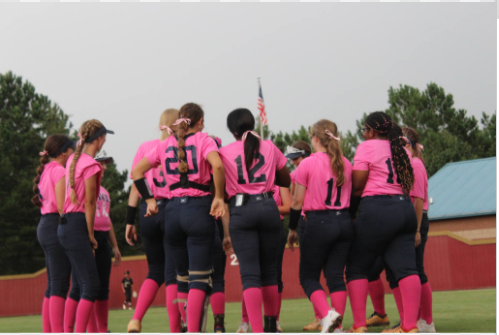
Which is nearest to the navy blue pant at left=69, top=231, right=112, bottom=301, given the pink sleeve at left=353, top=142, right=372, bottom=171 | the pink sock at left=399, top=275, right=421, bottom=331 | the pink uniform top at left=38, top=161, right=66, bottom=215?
the pink uniform top at left=38, top=161, right=66, bottom=215

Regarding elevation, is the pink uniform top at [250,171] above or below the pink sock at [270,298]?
above

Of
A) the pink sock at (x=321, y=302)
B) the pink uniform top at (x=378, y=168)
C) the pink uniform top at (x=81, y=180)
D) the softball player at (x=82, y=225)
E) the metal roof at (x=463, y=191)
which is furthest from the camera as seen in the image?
the metal roof at (x=463, y=191)

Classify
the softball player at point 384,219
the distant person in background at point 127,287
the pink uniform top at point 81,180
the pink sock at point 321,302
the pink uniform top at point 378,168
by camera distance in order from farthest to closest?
the distant person in background at point 127,287
the pink uniform top at point 81,180
the pink uniform top at point 378,168
the softball player at point 384,219
the pink sock at point 321,302

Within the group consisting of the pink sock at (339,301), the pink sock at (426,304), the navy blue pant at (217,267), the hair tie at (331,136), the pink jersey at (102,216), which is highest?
the hair tie at (331,136)

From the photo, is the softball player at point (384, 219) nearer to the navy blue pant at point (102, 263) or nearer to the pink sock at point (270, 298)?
the pink sock at point (270, 298)

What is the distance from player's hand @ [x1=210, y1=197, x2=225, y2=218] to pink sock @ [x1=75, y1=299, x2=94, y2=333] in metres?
1.56

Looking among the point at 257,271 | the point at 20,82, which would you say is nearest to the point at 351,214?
the point at 257,271

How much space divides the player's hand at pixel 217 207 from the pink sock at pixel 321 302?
3.92 feet

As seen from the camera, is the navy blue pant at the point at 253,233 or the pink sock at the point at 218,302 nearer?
the navy blue pant at the point at 253,233

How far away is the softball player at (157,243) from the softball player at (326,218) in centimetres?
130

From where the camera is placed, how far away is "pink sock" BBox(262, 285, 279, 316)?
5812 millimetres

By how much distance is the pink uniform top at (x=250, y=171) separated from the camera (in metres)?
5.65

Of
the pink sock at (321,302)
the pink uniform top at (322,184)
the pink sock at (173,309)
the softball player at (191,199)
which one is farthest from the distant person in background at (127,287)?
the pink sock at (321,302)

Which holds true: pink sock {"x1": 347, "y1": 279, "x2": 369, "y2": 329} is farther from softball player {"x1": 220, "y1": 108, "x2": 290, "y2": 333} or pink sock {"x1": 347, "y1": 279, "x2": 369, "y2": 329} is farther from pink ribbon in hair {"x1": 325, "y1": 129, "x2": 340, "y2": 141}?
pink ribbon in hair {"x1": 325, "y1": 129, "x2": 340, "y2": 141}
